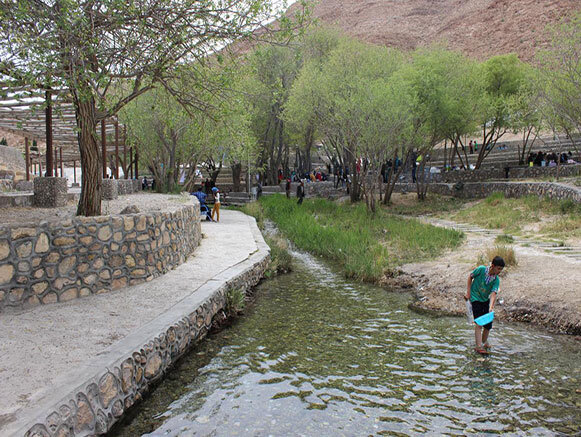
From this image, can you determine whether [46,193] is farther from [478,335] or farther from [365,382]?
[478,335]

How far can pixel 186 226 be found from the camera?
11.4m

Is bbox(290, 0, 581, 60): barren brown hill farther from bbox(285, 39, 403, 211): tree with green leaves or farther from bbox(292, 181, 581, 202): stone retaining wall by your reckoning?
bbox(285, 39, 403, 211): tree with green leaves

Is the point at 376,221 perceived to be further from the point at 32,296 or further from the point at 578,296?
the point at 32,296

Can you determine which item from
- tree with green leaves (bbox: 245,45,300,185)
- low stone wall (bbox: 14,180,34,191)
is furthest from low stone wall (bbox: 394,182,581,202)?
low stone wall (bbox: 14,180,34,191)

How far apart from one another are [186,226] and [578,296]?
8.00 m

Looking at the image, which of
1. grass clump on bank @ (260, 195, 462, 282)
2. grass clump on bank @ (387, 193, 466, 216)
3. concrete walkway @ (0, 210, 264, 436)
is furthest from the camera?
grass clump on bank @ (387, 193, 466, 216)

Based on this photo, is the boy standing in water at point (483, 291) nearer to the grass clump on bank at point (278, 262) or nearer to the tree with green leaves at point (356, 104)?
the grass clump on bank at point (278, 262)

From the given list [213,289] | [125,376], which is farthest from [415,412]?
[213,289]

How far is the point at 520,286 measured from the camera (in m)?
9.28

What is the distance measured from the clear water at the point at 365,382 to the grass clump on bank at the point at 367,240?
12.3 feet

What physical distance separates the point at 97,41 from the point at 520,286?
8652 mm

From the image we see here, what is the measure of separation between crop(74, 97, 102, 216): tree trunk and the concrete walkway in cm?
204

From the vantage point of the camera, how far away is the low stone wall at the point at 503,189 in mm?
19237

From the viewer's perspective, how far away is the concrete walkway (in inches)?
161
